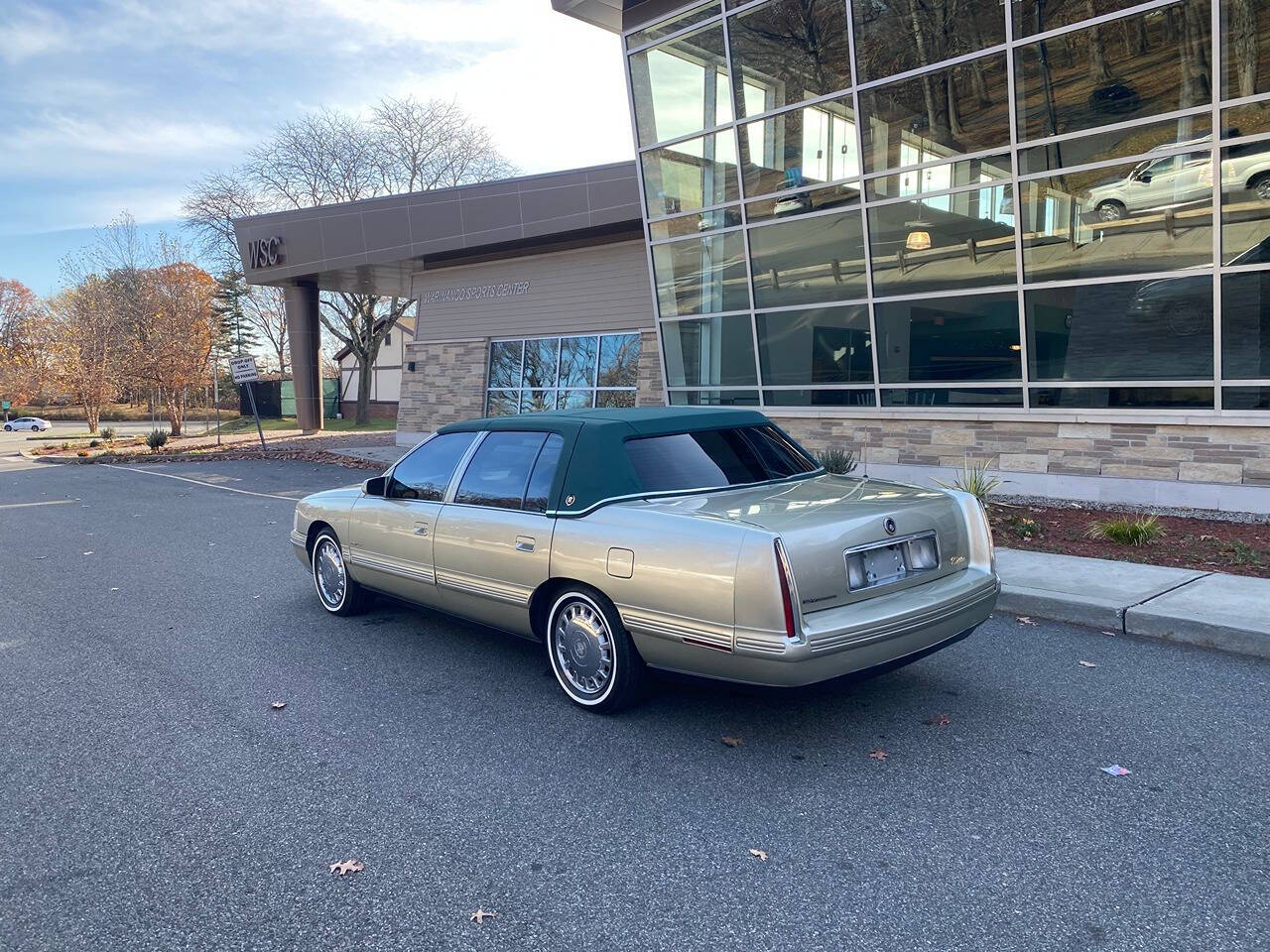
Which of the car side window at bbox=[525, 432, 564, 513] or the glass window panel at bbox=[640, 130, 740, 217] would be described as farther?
the glass window panel at bbox=[640, 130, 740, 217]

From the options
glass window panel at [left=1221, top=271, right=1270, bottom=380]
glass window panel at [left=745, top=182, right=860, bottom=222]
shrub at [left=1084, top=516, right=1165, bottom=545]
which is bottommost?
shrub at [left=1084, top=516, right=1165, bottom=545]

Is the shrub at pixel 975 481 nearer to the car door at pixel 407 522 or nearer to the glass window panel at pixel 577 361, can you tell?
the car door at pixel 407 522

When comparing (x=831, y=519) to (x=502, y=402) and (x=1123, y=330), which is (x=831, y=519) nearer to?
(x=1123, y=330)

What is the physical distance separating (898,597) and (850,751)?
0.75 m

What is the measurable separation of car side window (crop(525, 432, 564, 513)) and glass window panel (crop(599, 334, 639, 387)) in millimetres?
13236

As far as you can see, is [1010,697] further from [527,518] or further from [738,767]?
[527,518]

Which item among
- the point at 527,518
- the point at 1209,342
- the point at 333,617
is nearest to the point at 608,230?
the point at 1209,342

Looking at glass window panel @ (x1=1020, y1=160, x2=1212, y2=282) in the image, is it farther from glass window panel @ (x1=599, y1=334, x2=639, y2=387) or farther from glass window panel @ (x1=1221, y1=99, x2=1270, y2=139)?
glass window panel @ (x1=599, y1=334, x2=639, y2=387)

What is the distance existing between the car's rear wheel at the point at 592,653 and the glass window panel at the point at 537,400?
50.4 ft

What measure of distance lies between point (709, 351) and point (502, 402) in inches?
315

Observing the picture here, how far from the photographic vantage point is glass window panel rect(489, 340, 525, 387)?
21047 millimetres

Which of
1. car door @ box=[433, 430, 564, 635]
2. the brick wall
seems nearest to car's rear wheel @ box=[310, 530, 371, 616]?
car door @ box=[433, 430, 564, 635]

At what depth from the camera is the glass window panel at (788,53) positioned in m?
12.2

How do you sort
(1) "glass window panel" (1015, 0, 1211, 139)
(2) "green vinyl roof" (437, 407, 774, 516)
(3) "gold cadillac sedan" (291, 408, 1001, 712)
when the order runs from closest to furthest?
1. (3) "gold cadillac sedan" (291, 408, 1001, 712)
2. (2) "green vinyl roof" (437, 407, 774, 516)
3. (1) "glass window panel" (1015, 0, 1211, 139)
